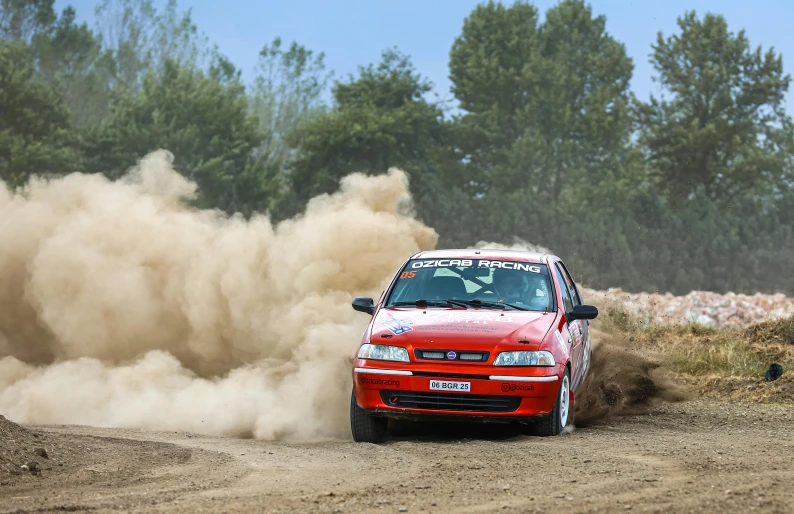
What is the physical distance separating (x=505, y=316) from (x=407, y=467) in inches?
91.9

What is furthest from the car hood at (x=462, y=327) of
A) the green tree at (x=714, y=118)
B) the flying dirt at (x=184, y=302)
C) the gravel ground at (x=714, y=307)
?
the green tree at (x=714, y=118)

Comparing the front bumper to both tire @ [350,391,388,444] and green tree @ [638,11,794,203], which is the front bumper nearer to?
tire @ [350,391,388,444]

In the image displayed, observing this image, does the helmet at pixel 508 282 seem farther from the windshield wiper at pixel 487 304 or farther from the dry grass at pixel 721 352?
the dry grass at pixel 721 352

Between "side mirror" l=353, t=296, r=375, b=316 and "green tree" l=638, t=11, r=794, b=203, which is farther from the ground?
"green tree" l=638, t=11, r=794, b=203

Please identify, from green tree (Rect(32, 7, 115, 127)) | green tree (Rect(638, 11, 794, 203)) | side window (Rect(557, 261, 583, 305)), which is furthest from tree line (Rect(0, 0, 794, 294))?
side window (Rect(557, 261, 583, 305))

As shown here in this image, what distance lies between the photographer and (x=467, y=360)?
927 cm

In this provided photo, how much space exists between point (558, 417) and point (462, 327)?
110 centimetres

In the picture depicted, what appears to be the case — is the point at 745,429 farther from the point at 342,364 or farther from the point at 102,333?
the point at 102,333

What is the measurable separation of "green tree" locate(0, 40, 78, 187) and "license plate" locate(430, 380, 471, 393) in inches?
1583

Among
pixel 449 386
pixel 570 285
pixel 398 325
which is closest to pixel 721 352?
pixel 570 285

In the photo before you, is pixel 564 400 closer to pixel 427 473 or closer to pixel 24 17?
pixel 427 473

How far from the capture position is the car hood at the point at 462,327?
30.6 ft

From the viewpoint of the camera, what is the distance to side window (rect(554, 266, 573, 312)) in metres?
10.5

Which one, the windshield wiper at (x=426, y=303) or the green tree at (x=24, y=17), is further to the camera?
the green tree at (x=24, y=17)
